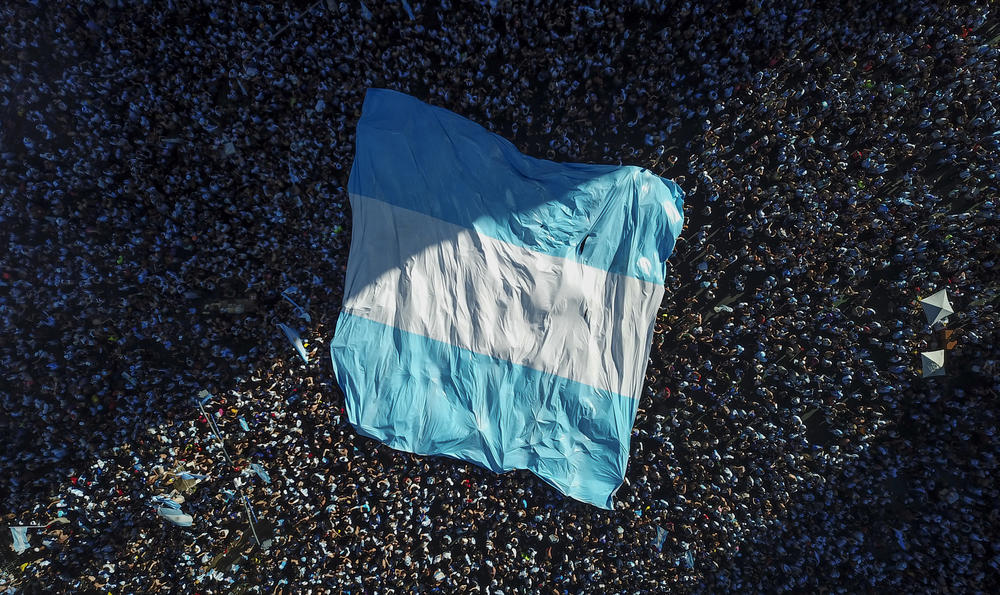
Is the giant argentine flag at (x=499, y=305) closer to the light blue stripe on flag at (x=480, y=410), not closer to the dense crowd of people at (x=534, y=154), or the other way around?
the light blue stripe on flag at (x=480, y=410)

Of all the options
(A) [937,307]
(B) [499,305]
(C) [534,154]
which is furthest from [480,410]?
(A) [937,307]

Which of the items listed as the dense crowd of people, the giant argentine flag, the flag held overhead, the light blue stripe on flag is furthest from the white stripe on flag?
the flag held overhead

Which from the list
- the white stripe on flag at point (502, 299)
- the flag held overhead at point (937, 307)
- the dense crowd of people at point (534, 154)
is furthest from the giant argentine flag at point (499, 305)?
the flag held overhead at point (937, 307)

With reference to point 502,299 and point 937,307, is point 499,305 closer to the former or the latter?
point 502,299

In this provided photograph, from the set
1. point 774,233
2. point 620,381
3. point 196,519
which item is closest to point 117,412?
point 196,519

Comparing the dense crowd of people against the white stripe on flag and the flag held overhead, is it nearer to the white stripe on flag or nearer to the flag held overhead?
the flag held overhead
